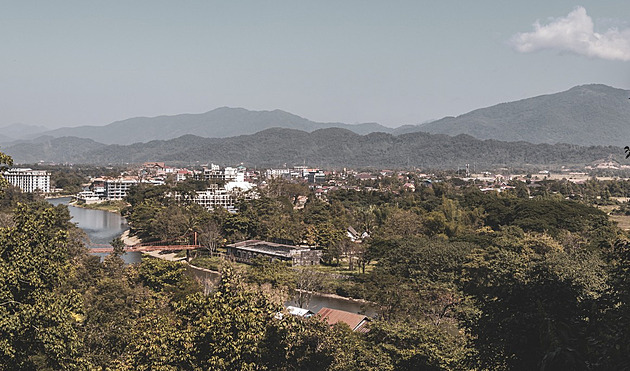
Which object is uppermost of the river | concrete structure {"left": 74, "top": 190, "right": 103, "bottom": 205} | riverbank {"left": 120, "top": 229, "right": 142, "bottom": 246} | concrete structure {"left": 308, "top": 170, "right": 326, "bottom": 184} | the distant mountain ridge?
the distant mountain ridge

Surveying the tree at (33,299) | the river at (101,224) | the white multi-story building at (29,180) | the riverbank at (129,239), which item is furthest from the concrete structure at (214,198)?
the tree at (33,299)

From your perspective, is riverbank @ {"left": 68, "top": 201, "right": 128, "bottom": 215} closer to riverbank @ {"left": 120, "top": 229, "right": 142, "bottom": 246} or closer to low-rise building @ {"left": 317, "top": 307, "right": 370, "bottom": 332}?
riverbank @ {"left": 120, "top": 229, "right": 142, "bottom": 246}

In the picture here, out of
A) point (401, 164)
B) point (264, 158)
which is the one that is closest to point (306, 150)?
point (264, 158)

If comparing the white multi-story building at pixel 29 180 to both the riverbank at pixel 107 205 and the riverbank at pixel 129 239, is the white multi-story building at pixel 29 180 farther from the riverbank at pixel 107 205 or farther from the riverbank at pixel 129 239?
the riverbank at pixel 129 239

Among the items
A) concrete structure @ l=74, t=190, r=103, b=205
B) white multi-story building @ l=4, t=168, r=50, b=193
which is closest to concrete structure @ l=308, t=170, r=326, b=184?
concrete structure @ l=74, t=190, r=103, b=205

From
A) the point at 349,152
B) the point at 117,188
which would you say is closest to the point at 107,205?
the point at 117,188

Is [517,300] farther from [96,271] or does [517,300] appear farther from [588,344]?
[96,271]
